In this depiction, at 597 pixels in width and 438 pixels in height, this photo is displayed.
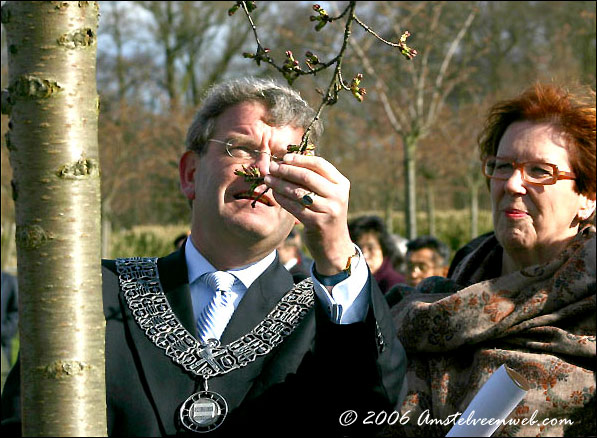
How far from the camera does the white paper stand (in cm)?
179

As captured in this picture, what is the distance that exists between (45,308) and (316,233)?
638mm

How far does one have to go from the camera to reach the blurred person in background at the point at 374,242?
23.4 feet

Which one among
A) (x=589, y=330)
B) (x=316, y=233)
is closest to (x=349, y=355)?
(x=316, y=233)

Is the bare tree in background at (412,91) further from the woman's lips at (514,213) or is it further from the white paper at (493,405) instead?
the white paper at (493,405)

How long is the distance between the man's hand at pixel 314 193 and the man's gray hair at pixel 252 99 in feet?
2.52

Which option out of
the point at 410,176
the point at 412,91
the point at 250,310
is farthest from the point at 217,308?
the point at 412,91

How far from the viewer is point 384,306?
2.15 meters

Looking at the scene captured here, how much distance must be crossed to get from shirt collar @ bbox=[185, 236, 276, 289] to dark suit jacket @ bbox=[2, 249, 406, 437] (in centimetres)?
13

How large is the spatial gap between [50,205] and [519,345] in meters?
1.68

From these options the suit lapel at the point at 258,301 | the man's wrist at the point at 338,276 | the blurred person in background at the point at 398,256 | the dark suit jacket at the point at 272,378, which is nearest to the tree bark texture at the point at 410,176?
the blurred person in background at the point at 398,256

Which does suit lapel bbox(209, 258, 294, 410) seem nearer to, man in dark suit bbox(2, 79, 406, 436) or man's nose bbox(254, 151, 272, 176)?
man in dark suit bbox(2, 79, 406, 436)

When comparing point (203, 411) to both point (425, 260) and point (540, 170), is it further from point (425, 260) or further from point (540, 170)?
point (425, 260)

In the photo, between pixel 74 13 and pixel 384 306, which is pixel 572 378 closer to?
pixel 384 306

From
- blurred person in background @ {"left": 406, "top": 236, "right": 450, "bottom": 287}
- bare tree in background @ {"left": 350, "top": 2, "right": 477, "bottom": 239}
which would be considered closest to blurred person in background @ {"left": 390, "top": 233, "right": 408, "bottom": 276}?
blurred person in background @ {"left": 406, "top": 236, "right": 450, "bottom": 287}
